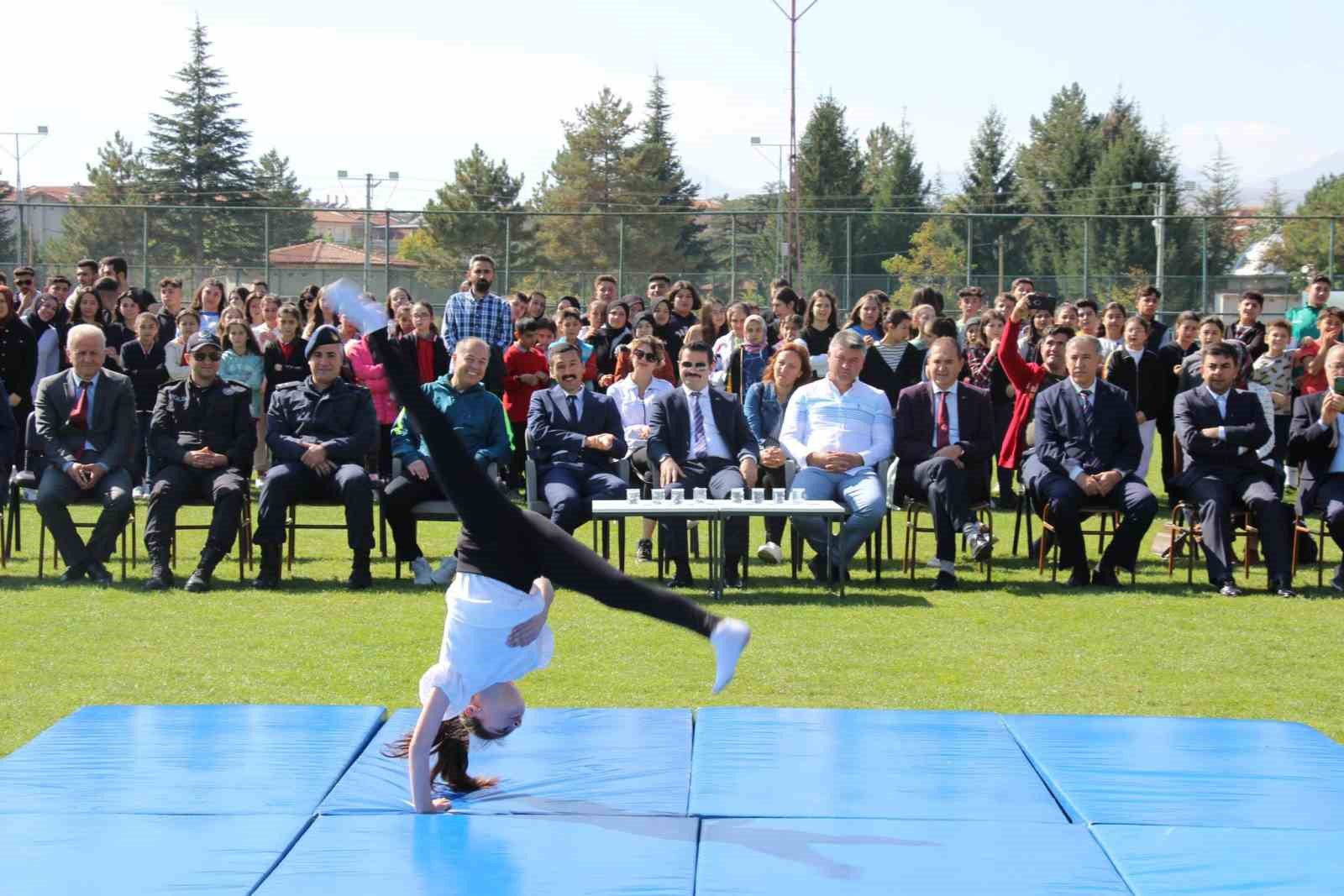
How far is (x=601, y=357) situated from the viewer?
12.0m

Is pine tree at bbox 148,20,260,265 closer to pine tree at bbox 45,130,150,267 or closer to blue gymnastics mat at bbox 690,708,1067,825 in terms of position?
pine tree at bbox 45,130,150,267

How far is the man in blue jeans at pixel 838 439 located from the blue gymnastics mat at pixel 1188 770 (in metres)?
3.29

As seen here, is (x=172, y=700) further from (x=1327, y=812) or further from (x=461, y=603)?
(x=1327, y=812)

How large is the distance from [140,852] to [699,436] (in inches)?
216

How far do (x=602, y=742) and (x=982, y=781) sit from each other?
1318 mm

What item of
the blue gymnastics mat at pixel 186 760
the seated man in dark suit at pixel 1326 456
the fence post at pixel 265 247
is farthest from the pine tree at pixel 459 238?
the blue gymnastics mat at pixel 186 760

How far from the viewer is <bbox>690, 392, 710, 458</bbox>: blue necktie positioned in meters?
8.97

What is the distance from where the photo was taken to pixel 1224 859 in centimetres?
391

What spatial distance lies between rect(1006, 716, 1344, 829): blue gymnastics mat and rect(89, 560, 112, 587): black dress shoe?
18.0 feet

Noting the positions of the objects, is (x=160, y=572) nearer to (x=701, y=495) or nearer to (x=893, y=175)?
(x=701, y=495)

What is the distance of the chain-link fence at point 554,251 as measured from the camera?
17953 mm

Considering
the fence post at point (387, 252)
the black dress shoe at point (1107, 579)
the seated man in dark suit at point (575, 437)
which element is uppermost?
the fence post at point (387, 252)

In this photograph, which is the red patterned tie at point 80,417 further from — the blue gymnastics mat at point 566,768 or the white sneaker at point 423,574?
the blue gymnastics mat at point 566,768

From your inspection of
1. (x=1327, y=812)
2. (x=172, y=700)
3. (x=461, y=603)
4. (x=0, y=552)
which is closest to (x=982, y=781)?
(x=1327, y=812)
